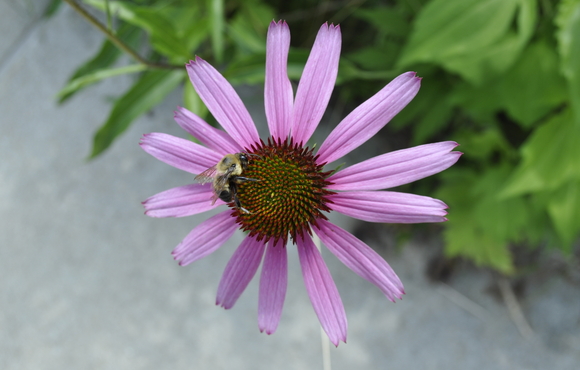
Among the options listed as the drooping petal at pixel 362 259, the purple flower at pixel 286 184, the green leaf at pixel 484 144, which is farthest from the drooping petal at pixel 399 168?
→ the green leaf at pixel 484 144

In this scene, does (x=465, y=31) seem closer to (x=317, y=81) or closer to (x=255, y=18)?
(x=317, y=81)

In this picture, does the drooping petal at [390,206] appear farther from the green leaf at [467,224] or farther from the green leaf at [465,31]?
the green leaf at [467,224]

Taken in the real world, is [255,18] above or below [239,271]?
above

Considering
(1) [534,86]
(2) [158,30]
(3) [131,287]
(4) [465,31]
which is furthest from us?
(3) [131,287]

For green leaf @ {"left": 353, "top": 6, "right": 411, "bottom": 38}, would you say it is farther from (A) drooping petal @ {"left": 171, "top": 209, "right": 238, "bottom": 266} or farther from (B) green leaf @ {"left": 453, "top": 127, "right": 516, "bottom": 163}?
(A) drooping petal @ {"left": 171, "top": 209, "right": 238, "bottom": 266}

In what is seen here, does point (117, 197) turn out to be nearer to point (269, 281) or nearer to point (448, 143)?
point (269, 281)

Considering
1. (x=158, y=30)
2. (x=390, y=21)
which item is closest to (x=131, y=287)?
(x=158, y=30)
